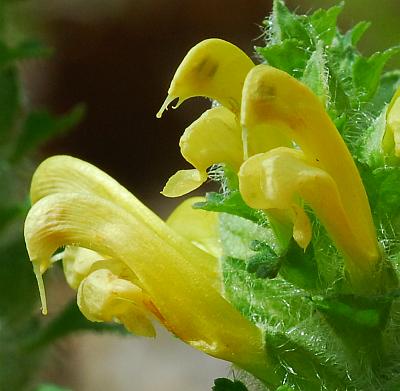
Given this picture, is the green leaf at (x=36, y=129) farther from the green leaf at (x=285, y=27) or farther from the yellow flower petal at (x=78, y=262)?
the green leaf at (x=285, y=27)

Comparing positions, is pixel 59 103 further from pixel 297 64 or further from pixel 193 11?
pixel 297 64

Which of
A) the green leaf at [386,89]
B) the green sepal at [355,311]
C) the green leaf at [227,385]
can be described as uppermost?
the green leaf at [386,89]

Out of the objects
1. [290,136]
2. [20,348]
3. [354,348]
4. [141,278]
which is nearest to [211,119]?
[290,136]

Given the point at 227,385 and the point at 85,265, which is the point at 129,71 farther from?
the point at 227,385

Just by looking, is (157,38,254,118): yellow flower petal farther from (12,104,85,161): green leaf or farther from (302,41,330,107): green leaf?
(12,104,85,161): green leaf

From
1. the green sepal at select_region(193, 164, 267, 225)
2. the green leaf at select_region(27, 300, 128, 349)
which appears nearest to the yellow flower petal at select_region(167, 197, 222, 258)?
the green sepal at select_region(193, 164, 267, 225)

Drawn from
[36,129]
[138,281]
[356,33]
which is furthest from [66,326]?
[356,33]

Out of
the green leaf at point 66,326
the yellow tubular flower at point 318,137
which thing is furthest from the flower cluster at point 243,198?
the green leaf at point 66,326
